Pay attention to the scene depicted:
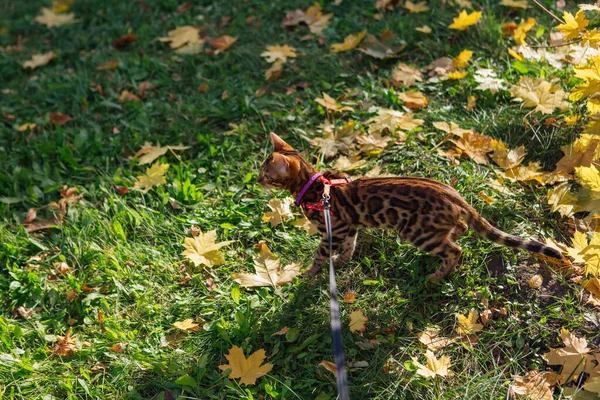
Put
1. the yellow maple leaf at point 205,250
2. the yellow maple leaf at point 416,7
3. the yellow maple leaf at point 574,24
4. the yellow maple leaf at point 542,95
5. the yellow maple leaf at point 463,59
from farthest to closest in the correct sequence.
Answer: the yellow maple leaf at point 416,7, the yellow maple leaf at point 463,59, the yellow maple leaf at point 542,95, the yellow maple leaf at point 205,250, the yellow maple leaf at point 574,24

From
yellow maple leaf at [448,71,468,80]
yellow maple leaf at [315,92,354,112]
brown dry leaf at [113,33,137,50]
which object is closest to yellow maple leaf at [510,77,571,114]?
yellow maple leaf at [448,71,468,80]

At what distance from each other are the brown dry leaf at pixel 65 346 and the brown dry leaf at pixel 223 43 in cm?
320

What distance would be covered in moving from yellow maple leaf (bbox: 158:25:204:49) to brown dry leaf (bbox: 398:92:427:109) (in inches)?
91.7

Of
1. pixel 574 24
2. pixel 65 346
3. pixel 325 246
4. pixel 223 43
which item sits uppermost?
pixel 574 24

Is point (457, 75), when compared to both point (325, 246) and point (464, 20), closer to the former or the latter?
point (464, 20)

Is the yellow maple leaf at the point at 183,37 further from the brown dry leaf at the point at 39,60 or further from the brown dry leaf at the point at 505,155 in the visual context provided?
the brown dry leaf at the point at 505,155

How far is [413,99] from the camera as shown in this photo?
14.9 feet

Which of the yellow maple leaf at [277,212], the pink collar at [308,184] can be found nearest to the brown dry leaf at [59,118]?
the yellow maple leaf at [277,212]

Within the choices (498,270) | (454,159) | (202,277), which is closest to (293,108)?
(454,159)

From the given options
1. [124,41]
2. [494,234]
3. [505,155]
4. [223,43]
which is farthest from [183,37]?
[494,234]

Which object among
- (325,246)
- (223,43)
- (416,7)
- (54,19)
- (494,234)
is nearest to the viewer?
(494,234)

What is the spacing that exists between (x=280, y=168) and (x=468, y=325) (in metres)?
1.31

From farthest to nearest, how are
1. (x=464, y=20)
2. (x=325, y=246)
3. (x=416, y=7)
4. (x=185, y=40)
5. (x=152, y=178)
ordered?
(x=185, y=40), (x=416, y=7), (x=464, y=20), (x=152, y=178), (x=325, y=246)

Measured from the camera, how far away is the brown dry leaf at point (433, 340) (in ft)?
9.90
